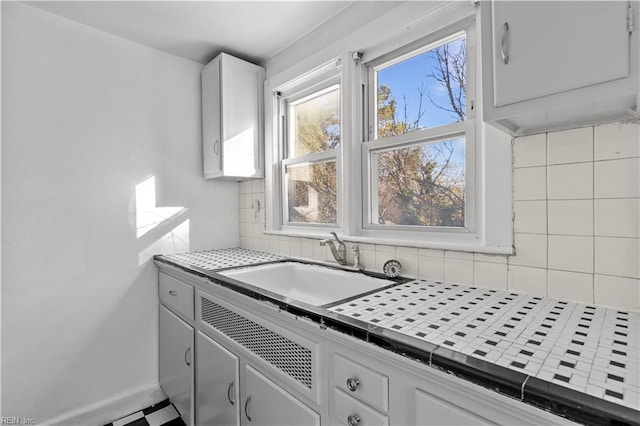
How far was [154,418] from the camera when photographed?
201 centimetres

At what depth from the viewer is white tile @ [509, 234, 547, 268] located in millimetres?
1164

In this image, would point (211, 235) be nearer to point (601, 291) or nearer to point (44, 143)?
point (44, 143)

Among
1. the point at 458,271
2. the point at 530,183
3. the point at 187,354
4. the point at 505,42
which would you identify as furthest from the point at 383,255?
the point at 187,354

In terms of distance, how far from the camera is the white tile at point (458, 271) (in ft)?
4.40

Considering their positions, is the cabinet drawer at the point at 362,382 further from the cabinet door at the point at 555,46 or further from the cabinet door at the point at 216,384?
the cabinet door at the point at 555,46

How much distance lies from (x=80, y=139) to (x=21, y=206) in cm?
50

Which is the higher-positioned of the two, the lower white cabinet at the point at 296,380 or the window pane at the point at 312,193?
the window pane at the point at 312,193

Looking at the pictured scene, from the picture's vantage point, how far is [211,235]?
2.54 meters

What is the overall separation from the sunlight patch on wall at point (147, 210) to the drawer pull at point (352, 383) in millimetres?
1860

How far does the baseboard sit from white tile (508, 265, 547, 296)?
2353 millimetres

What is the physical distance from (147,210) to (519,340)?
2252 mm

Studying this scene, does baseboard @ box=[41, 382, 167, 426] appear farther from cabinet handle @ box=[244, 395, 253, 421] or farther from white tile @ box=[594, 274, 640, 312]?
white tile @ box=[594, 274, 640, 312]

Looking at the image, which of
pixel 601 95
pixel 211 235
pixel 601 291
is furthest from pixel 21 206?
pixel 601 291

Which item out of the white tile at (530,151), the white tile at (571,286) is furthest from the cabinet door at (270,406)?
the white tile at (530,151)
